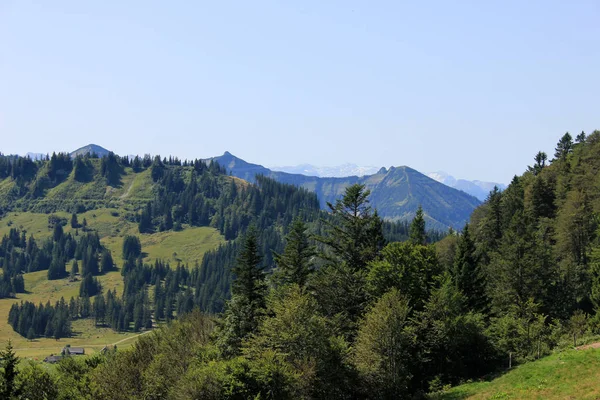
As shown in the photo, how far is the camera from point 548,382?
119 feet

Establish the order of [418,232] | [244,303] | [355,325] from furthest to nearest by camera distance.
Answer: [418,232] < [244,303] < [355,325]

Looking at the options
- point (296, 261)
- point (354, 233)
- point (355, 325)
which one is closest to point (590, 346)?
point (355, 325)

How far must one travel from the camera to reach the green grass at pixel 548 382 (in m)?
33.9

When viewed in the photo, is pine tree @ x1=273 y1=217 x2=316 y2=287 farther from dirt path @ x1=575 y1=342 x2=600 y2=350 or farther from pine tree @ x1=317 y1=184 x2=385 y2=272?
dirt path @ x1=575 y1=342 x2=600 y2=350

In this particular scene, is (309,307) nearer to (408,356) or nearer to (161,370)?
(408,356)

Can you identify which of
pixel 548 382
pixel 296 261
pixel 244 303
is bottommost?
pixel 244 303

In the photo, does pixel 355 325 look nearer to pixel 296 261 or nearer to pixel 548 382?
pixel 296 261

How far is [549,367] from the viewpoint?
3903 centimetres

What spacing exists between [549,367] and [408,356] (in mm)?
11804

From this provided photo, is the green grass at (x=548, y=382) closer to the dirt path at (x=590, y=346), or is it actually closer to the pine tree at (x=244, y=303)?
the dirt path at (x=590, y=346)

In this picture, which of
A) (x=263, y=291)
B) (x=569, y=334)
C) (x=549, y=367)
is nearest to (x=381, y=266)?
(x=263, y=291)

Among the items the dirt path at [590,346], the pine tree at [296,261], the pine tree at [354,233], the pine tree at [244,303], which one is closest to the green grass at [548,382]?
the dirt path at [590,346]

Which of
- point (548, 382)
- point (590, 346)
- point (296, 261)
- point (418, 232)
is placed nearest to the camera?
point (548, 382)

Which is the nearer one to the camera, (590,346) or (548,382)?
(548,382)
